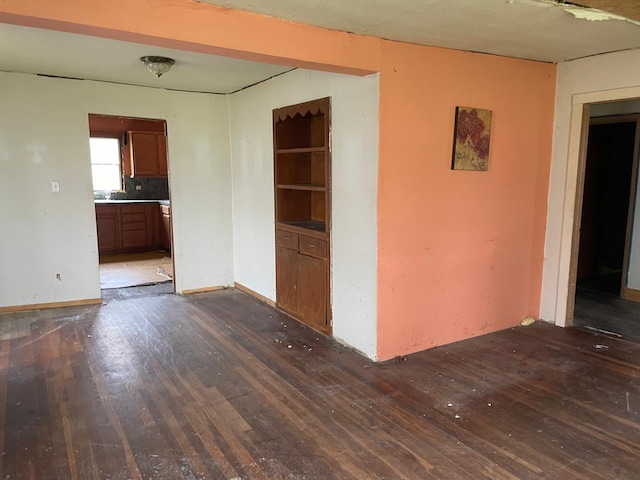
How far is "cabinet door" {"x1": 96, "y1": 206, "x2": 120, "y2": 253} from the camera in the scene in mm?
7273

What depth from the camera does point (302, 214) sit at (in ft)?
15.3

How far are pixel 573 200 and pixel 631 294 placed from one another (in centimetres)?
169

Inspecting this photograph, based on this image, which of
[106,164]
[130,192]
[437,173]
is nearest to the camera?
[437,173]

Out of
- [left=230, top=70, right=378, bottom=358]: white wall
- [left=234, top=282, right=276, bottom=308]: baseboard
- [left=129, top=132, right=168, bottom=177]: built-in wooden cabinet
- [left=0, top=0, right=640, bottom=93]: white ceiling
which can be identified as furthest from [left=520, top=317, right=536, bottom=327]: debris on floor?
[left=129, top=132, right=168, bottom=177]: built-in wooden cabinet

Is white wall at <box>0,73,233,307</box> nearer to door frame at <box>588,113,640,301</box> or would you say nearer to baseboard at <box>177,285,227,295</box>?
baseboard at <box>177,285,227,295</box>

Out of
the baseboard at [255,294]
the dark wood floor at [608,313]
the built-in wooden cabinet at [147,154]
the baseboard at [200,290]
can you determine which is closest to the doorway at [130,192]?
the built-in wooden cabinet at [147,154]

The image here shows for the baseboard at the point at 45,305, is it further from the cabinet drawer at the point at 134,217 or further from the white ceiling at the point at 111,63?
the cabinet drawer at the point at 134,217

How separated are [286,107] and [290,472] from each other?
10.2ft

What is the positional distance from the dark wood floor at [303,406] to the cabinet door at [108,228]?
336cm

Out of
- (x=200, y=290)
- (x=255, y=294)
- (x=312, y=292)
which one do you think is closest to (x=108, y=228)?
(x=200, y=290)

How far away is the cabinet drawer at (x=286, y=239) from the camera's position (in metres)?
4.23

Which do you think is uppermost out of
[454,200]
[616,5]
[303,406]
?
[616,5]

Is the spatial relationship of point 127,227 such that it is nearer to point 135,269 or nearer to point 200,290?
point 135,269

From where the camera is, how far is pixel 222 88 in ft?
16.4
